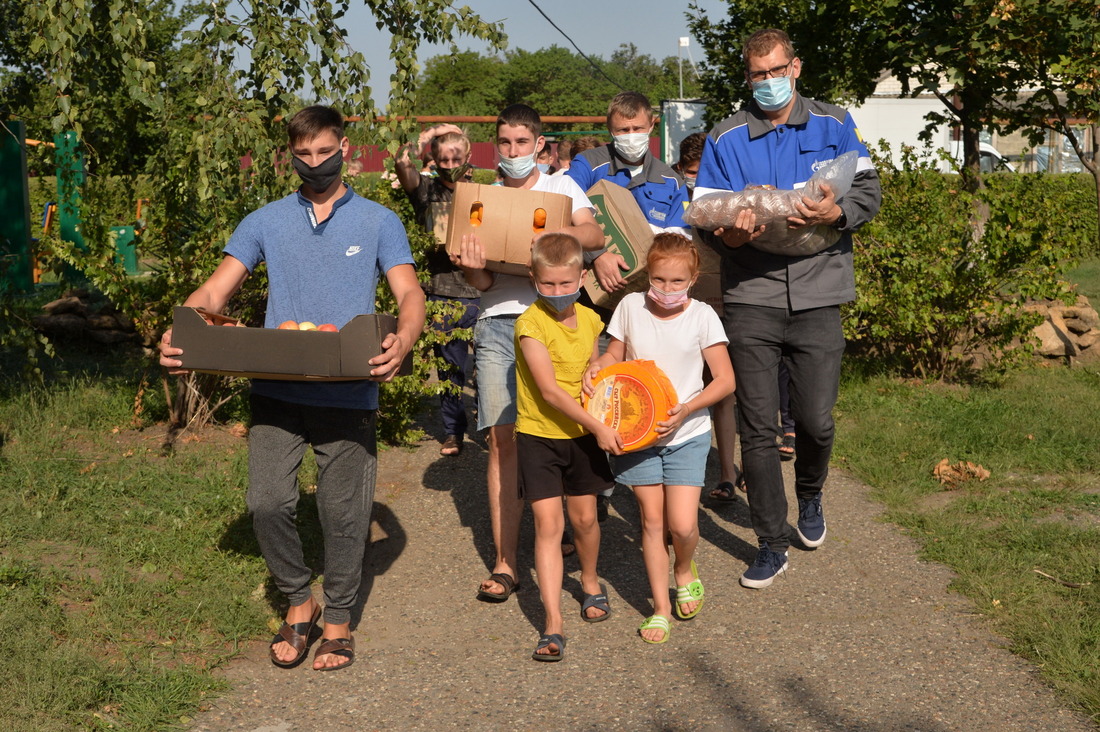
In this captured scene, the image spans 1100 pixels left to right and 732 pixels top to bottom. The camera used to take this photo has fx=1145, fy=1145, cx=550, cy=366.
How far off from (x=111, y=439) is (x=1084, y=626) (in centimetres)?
576

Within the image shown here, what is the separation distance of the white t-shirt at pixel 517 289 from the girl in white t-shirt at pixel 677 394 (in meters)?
0.55

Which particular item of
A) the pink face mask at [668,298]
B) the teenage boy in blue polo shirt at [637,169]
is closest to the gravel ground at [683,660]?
the pink face mask at [668,298]

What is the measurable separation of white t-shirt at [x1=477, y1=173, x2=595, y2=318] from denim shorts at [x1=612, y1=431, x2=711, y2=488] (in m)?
0.88

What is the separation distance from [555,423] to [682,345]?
622mm

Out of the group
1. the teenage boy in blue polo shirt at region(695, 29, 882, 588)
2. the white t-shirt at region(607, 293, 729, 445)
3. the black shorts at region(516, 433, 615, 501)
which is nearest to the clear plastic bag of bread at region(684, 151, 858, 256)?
the teenage boy in blue polo shirt at region(695, 29, 882, 588)

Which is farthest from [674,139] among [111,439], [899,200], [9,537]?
[9,537]

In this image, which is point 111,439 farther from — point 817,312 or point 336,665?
point 817,312

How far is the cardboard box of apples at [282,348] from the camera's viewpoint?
3.85 metres

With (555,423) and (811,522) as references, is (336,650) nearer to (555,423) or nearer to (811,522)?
(555,423)

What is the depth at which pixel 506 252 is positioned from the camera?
4.83 meters

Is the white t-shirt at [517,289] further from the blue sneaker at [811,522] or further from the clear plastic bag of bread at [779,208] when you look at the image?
the blue sneaker at [811,522]

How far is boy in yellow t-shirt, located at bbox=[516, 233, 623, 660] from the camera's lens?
4418 mm

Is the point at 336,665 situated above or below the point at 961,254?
below

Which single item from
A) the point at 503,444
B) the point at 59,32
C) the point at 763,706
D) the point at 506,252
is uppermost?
the point at 59,32
